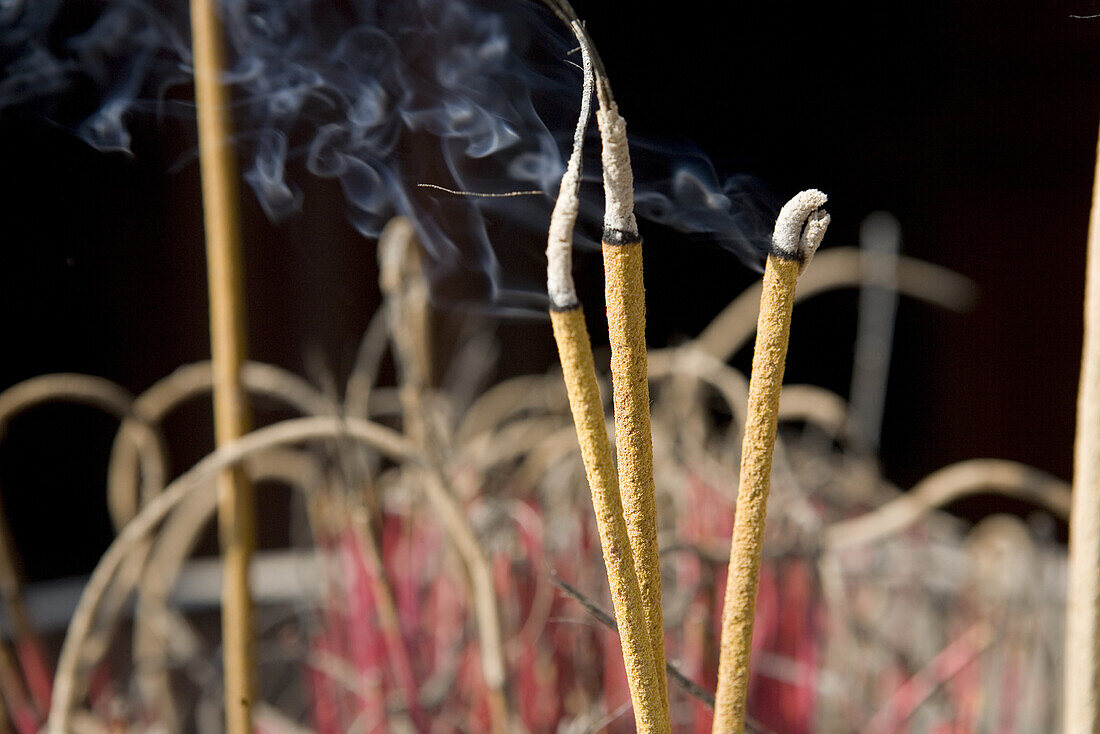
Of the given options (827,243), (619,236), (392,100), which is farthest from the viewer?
(827,243)

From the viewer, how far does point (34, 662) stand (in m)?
0.39

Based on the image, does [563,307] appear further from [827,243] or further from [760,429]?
[827,243]

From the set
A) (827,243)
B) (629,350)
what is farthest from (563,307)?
(827,243)

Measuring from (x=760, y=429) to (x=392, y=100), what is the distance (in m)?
0.15

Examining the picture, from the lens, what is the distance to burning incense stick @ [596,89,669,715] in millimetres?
113

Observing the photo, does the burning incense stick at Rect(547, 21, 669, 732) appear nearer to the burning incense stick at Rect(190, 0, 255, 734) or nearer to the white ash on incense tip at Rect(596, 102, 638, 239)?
the white ash on incense tip at Rect(596, 102, 638, 239)

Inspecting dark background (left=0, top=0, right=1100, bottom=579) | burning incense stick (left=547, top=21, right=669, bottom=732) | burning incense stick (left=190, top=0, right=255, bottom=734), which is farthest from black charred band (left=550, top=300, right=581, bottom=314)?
dark background (left=0, top=0, right=1100, bottom=579)

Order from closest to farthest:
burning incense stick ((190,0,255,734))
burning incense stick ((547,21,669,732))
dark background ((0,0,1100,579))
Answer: burning incense stick ((547,21,669,732)), burning incense stick ((190,0,255,734)), dark background ((0,0,1100,579))

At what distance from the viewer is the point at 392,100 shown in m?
0.24

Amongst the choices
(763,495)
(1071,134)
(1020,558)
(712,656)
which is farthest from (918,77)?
(763,495)

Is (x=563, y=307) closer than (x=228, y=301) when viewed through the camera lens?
Yes

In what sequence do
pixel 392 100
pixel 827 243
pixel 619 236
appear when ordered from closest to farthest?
pixel 619 236 → pixel 392 100 → pixel 827 243

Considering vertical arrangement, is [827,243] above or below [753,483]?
below

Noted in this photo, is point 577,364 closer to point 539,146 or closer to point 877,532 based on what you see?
point 539,146
